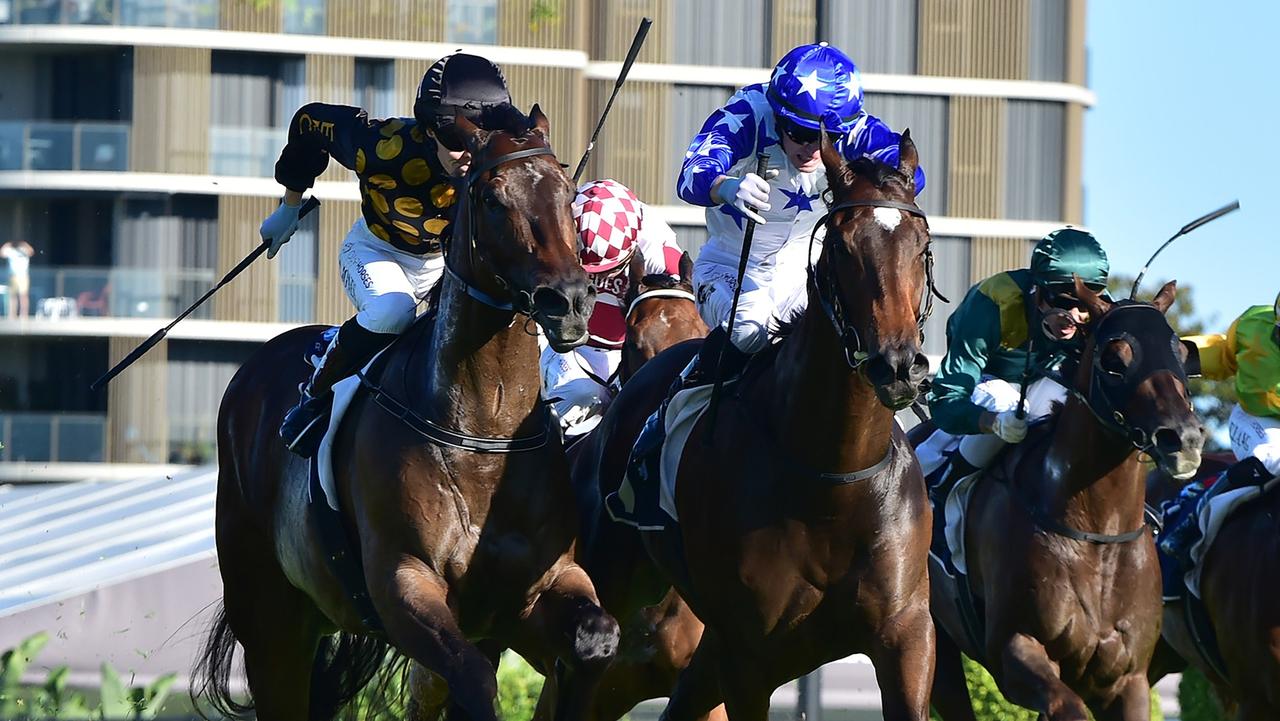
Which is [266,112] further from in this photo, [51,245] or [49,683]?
[49,683]

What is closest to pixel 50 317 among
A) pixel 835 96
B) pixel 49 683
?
pixel 49 683

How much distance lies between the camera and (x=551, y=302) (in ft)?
20.0

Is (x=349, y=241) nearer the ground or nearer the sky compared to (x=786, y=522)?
nearer the sky

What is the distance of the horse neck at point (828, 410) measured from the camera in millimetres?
6391

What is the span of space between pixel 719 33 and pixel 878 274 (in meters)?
29.3

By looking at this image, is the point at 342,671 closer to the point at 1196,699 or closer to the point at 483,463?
the point at 483,463

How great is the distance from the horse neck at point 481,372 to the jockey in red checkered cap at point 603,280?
6.03 ft

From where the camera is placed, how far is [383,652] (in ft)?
29.3

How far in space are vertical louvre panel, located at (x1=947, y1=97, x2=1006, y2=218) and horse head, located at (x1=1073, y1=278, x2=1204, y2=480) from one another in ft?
91.2

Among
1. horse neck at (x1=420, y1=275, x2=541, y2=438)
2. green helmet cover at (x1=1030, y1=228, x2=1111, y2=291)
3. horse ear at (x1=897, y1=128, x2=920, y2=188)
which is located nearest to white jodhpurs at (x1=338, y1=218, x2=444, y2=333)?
horse neck at (x1=420, y1=275, x2=541, y2=438)

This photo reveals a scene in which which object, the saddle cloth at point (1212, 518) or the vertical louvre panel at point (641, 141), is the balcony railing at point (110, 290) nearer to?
the vertical louvre panel at point (641, 141)

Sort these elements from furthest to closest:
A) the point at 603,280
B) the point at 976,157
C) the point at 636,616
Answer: the point at 976,157 → the point at 603,280 → the point at 636,616

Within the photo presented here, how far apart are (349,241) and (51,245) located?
97.1 feet

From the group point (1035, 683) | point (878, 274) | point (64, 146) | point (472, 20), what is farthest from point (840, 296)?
point (64, 146)
